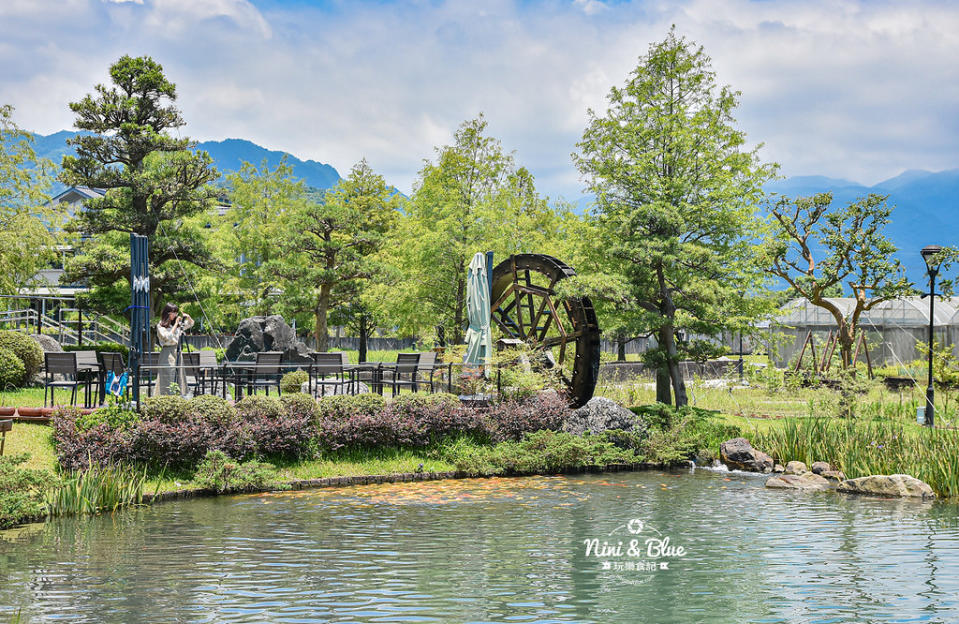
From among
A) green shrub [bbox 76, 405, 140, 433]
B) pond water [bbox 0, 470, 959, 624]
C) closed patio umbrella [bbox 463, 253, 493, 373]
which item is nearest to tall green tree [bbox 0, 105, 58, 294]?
green shrub [bbox 76, 405, 140, 433]

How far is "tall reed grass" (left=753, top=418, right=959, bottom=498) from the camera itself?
1188 centimetres

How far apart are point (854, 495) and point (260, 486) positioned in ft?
28.3

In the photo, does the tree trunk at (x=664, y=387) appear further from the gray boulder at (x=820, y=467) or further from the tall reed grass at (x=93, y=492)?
the tall reed grass at (x=93, y=492)

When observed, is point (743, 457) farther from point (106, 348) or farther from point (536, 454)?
point (106, 348)

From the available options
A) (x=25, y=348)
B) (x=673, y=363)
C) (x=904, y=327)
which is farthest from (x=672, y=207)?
(x=904, y=327)

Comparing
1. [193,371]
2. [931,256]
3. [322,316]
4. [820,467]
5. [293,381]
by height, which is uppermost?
[931,256]

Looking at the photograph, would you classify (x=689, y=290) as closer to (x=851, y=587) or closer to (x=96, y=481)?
(x=851, y=587)

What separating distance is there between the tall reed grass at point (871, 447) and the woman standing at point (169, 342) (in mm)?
10282

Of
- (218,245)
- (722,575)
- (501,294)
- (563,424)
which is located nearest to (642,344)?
(218,245)

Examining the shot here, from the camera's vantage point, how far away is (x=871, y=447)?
1310cm

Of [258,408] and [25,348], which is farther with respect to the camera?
[25,348]

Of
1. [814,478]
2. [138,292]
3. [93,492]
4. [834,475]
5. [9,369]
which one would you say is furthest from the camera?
[9,369]

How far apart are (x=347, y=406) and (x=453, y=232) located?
1090 centimetres

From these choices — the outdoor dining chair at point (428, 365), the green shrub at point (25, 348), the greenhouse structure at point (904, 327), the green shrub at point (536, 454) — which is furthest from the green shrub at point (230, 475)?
the greenhouse structure at point (904, 327)
